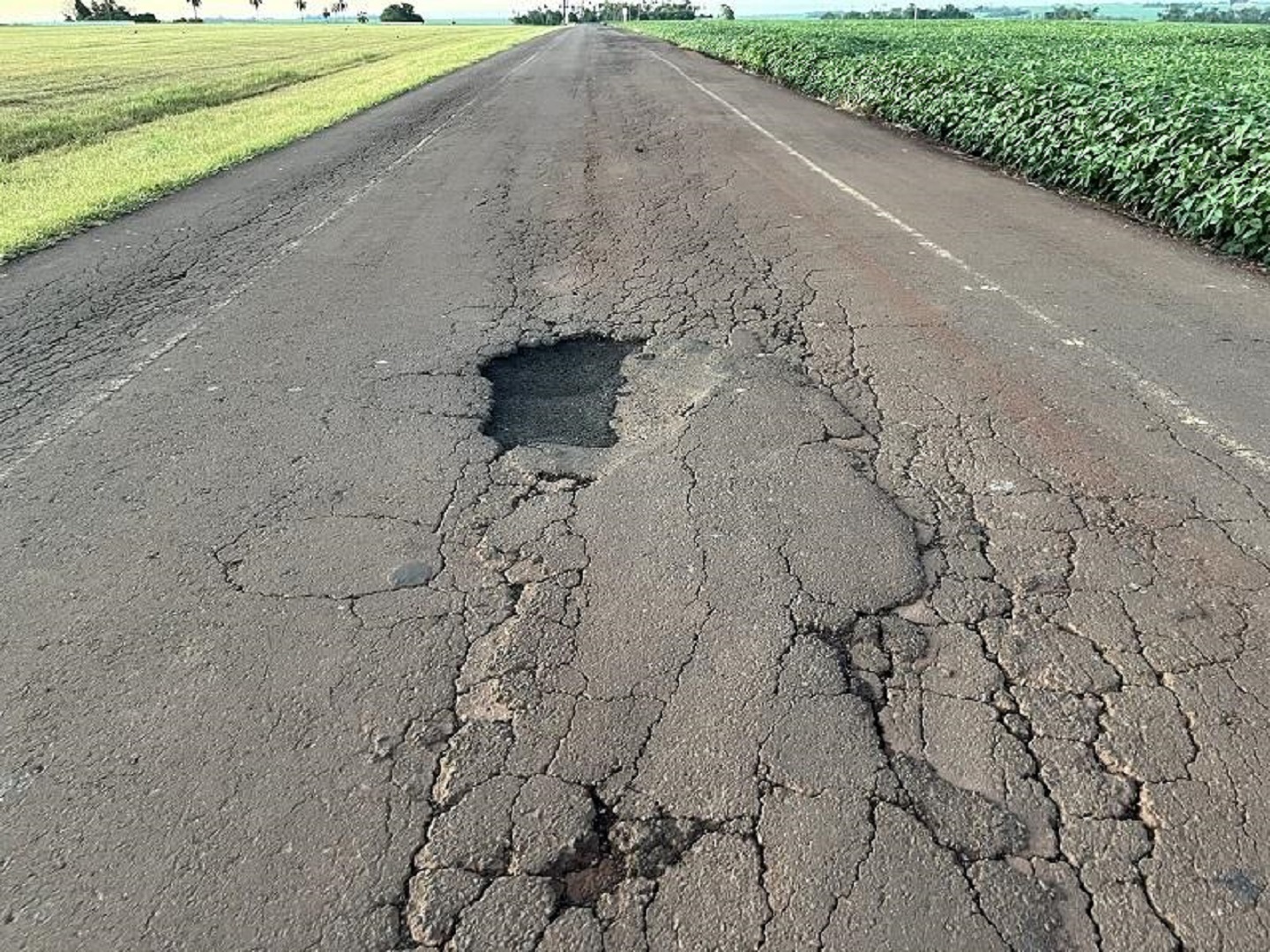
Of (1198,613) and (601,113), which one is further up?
(1198,613)

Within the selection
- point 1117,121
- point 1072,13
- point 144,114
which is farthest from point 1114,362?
point 1072,13

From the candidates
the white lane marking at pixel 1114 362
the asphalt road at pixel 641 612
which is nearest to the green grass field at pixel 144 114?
the asphalt road at pixel 641 612

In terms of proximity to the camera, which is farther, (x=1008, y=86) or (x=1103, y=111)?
(x=1008, y=86)

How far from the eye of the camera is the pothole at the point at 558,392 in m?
4.52

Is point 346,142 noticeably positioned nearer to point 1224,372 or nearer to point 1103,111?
point 1103,111

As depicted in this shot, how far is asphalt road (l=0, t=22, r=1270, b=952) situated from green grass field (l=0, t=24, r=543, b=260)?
15.0 feet

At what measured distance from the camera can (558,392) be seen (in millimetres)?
5000

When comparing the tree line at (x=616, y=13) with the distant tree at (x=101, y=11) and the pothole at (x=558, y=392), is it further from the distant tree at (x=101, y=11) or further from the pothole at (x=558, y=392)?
the pothole at (x=558, y=392)

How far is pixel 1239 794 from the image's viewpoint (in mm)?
2396

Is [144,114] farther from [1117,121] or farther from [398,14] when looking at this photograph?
[398,14]

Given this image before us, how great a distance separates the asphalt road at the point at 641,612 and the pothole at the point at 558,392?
0.04 meters

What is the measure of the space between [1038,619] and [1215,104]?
26.0 ft

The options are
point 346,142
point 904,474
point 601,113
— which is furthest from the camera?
point 601,113

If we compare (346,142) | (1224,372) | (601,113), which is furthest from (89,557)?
(601,113)
